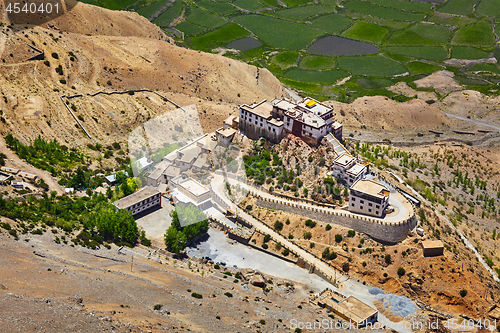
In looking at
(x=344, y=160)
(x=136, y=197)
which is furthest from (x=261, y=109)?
(x=136, y=197)

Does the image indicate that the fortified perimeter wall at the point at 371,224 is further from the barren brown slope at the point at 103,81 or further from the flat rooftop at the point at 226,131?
the barren brown slope at the point at 103,81

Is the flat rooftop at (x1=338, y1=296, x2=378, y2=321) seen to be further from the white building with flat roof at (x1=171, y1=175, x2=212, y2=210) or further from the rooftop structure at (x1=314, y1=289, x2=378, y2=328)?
the white building with flat roof at (x1=171, y1=175, x2=212, y2=210)

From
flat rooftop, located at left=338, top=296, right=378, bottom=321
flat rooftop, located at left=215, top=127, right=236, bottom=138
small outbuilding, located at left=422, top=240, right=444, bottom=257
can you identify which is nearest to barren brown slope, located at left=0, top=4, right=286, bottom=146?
flat rooftop, located at left=215, top=127, right=236, bottom=138

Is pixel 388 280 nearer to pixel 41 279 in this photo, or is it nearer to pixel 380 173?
pixel 380 173

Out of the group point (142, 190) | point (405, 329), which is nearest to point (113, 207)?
point (142, 190)

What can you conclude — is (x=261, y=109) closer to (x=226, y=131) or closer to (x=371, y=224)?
(x=226, y=131)

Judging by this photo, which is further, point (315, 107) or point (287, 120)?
point (315, 107)
